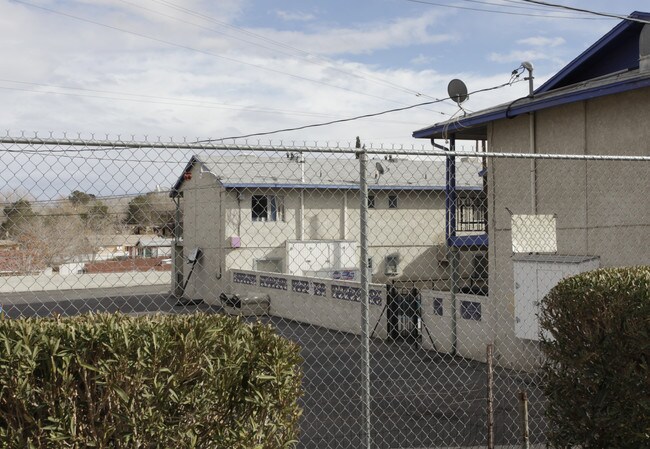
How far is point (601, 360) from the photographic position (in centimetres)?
484

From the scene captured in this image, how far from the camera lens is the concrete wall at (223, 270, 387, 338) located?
19.1 metres

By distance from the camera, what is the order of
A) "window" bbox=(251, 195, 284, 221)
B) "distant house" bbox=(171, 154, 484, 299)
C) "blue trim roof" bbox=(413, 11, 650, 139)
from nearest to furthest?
"blue trim roof" bbox=(413, 11, 650, 139)
"distant house" bbox=(171, 154, 484, 299)
"window" bbox=(251, 195, 284, 221)

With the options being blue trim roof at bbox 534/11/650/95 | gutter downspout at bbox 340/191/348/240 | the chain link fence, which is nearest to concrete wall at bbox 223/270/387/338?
the chain link fence

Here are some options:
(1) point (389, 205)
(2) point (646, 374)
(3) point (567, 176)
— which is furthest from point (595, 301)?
(1) point (389, 205)

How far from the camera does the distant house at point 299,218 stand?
26469mm

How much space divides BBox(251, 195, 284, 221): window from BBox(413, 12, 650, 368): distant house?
13.8 metres

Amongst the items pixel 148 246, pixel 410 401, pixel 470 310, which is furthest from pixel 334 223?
pixel 410 401

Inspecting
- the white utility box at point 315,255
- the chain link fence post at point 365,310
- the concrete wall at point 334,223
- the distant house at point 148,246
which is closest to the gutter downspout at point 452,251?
the distant house at point 148,246

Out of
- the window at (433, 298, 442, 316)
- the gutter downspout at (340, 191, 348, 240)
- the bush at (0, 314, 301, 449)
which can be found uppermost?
the gutter downspout at (340, 191, 348, 240)

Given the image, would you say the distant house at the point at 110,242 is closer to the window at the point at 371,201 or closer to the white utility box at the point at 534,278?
the white utility box at the point at 534,278

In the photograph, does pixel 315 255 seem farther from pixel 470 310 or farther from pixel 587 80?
pixel 587 80

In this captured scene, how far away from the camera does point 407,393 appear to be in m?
11.8

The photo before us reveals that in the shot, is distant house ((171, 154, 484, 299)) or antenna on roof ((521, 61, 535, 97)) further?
distant house ((171, 154, 484, 299))

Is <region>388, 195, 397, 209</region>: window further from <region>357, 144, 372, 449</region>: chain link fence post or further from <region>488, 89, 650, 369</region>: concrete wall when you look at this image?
<region>357, 144, 372, 449</region>: chain link fence post
